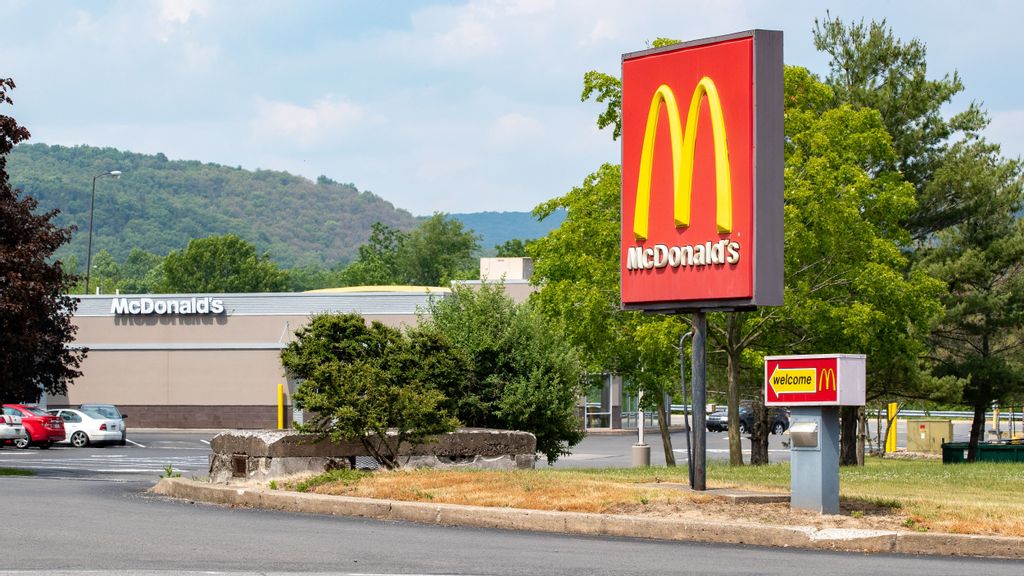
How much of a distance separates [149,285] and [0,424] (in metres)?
123

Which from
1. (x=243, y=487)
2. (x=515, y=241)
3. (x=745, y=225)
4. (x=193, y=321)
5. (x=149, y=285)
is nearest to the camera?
(x=745, y=225)

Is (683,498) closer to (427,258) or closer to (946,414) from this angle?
(946,414)

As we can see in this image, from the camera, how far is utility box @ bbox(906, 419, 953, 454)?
52312 mm

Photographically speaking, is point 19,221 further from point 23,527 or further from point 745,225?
point 745,225

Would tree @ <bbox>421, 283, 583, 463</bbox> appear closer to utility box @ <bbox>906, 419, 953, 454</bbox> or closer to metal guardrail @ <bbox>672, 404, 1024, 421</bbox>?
utility box @ <bbox>906, 419, 953, 454</bbox>

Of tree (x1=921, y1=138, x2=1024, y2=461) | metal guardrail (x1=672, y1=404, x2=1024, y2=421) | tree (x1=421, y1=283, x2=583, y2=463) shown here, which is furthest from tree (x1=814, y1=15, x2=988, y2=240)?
metal guardrail (x1=672, y1=404, x2=1024, y2=421)

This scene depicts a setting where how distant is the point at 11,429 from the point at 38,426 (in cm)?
81

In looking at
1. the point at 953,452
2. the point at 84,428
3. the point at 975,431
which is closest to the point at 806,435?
the point at 953,452

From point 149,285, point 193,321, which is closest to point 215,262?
point 149,285

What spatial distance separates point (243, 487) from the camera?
18125 mm

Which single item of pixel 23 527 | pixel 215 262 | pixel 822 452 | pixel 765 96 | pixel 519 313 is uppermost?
pixel 215 262

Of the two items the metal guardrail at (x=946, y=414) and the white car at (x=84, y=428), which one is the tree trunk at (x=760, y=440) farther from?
the metal guardrail at (x=946, y=414)

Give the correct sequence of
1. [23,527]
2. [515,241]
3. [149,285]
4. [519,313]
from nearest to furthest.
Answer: [23,527]
[519,313]
[515,241]
[149,285]

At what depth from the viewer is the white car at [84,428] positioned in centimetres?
4478
